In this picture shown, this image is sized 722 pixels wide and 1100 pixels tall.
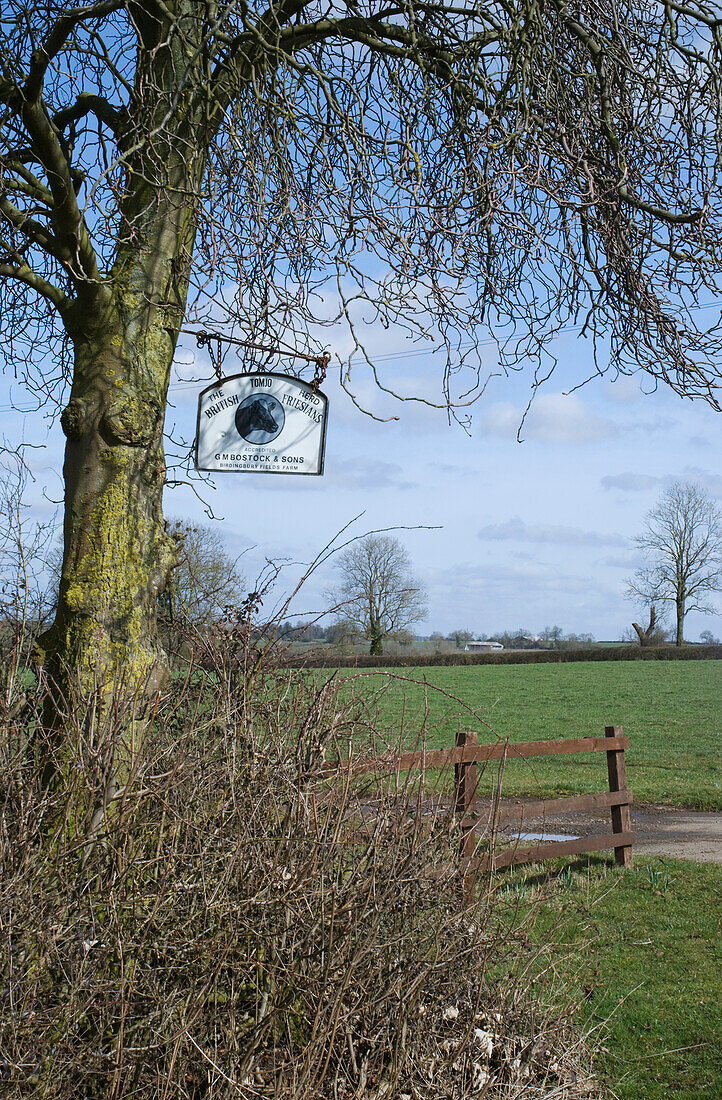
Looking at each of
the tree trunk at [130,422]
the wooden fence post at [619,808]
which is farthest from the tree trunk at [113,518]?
the wooden fence post at [619,808]

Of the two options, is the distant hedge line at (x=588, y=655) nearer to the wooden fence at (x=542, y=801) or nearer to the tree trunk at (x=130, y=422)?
the wooden fence at (x=542, y=801)

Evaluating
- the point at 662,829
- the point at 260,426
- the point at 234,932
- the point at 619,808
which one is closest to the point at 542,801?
the point at 619,808

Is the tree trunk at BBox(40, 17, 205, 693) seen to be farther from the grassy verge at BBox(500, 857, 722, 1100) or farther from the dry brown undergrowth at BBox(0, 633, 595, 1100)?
the grassy verge at BBox(500, 857, 722, 1100)

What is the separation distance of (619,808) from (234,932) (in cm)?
716

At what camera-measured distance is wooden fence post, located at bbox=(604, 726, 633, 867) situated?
30.5 feet

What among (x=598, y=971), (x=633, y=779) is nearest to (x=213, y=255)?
(x=598, y=971)

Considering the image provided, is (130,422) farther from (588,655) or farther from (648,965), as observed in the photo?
(588,655)

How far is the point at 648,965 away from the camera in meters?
6.47

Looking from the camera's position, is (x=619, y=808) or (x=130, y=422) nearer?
(x=130, y=422)

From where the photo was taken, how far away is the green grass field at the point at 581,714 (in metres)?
5.09

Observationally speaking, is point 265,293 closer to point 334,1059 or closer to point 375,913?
point 375,913

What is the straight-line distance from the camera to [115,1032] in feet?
9.75

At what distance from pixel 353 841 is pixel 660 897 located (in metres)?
5.63

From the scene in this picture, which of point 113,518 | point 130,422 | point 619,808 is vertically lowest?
point 619,808
